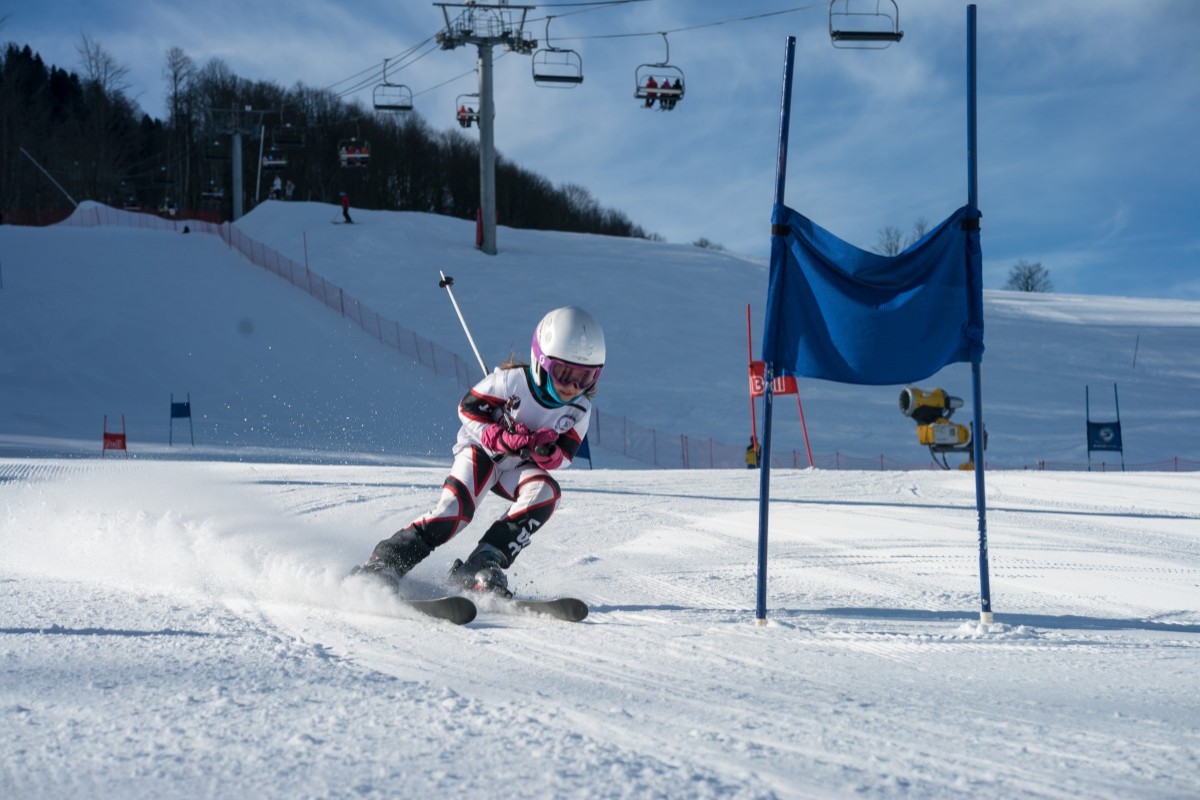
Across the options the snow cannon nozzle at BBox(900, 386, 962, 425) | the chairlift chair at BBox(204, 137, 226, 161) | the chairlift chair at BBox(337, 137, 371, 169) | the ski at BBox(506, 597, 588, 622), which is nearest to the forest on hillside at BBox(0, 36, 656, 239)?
the chairlift chair at BBox(204, 137, 226, 161)

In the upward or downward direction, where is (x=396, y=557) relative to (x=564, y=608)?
upward

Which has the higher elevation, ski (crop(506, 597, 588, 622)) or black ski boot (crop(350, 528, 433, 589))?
black ski boot (crop(350, 528, 433, 589))

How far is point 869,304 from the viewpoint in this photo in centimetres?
529

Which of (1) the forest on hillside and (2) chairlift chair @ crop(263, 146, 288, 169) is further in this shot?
(1) the forest on hillside

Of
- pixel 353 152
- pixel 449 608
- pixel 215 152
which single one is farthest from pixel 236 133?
pixel 449 608

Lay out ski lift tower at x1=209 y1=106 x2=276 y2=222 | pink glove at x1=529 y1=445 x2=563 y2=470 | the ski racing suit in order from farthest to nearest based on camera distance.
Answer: ski lift tower at x1=209 y1=106 x2=276 y2=222 → pink glove at x1=529 y1=445 x2=563 y2=470 → the ski racing suit

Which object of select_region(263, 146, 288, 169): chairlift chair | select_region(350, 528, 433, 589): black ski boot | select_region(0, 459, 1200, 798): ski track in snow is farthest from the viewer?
select_region(263, 146, 288, 169): chairlift chair

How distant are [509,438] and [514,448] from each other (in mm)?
57

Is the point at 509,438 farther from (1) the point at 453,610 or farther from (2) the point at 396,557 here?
(1) the point at 453,610

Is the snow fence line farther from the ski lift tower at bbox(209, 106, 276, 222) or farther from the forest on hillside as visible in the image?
the forest on hillside

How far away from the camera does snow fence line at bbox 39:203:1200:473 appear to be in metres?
25.6

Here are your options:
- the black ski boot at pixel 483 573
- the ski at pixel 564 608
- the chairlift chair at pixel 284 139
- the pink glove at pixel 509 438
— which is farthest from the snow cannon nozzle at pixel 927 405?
the chairlift chair at pixel 284 139

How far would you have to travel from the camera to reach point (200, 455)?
19.9 meters

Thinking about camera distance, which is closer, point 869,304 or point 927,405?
point 869,304
